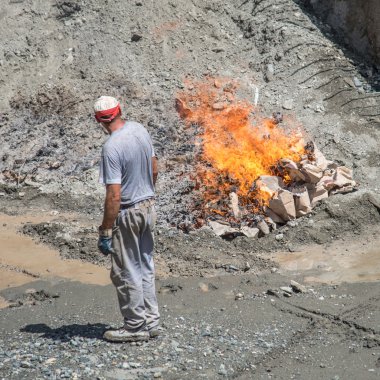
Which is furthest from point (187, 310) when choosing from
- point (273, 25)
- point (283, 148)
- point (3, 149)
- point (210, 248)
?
point (273, 25)

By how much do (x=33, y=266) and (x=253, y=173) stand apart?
11.3 feet

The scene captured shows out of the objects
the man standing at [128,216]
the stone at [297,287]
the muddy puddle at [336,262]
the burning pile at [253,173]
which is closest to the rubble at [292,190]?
the burning pile at [253,173]

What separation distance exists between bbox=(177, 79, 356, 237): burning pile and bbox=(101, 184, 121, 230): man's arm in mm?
3719

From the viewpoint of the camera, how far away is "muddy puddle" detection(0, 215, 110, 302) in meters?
8.01

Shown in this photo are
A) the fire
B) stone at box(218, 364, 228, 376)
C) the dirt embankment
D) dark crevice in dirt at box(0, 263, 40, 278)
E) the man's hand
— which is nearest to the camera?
stone at box(218, 364, 228, 376)

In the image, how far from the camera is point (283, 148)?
10273mm

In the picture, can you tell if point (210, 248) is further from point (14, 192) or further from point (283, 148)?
point (14, 192)

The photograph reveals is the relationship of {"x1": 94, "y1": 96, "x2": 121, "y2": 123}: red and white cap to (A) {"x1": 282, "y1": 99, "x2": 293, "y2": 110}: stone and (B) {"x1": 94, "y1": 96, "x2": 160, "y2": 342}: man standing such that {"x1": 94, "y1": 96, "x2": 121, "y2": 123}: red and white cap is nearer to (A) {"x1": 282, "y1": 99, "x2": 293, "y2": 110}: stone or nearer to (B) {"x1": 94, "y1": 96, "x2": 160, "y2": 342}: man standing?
(B) {"x1": 94, "y1": 96, "x2": 160, "y2": 342}: man standing

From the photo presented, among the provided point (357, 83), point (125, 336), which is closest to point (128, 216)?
point (125, 336)

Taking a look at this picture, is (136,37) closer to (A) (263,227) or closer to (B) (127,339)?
(A) (263,227)

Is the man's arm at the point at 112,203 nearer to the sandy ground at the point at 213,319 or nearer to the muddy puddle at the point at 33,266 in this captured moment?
the sandy ground at the point at 213,319

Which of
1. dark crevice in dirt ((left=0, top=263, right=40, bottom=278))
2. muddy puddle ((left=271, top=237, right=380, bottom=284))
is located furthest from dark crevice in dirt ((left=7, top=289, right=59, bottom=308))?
muddy puddle ((left=271, top=237, right=380, bottom=284))

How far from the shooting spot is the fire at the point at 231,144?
9.58m

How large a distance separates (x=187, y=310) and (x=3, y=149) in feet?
21.9
